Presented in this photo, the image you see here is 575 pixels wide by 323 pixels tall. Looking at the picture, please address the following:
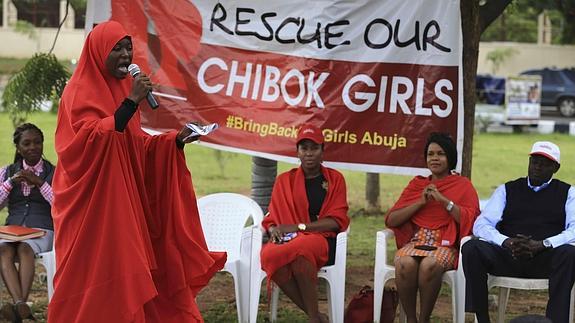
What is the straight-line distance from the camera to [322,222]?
21.1 ft

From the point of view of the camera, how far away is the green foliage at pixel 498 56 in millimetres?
33094

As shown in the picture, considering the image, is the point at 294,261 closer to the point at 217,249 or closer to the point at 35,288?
the point at 217,249

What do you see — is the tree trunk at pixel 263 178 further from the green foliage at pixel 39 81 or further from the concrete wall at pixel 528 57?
the concrete wall at pixel 528 57

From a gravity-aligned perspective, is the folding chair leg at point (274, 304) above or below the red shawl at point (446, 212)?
below

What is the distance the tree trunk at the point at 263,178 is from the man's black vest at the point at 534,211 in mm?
2220

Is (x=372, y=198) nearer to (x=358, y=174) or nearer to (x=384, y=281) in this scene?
(x=358, y=174)

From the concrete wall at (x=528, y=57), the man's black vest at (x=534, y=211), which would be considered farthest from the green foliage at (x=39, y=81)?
the concrete wall at (x=528, y=57)

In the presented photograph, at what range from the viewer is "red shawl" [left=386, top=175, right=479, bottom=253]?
6.31 m

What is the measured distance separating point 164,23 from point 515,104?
1662cm

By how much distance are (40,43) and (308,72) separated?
27750 millimetres

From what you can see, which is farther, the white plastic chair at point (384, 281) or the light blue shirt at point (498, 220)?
the white plastic chair at point (384, 281)

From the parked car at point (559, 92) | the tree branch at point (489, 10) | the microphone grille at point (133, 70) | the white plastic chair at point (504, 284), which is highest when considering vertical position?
the parked car at point (559, 92)

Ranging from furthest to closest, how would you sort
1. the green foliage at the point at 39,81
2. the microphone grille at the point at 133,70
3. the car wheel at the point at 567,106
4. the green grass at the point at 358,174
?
the car wheel at the point at 567,106 → the green grass at the point at 358,174 → the green foliage at the point at 39,81 → the microphone grille at the point at 133,70

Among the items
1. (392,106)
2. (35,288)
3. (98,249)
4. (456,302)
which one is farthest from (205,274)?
(35,288)
